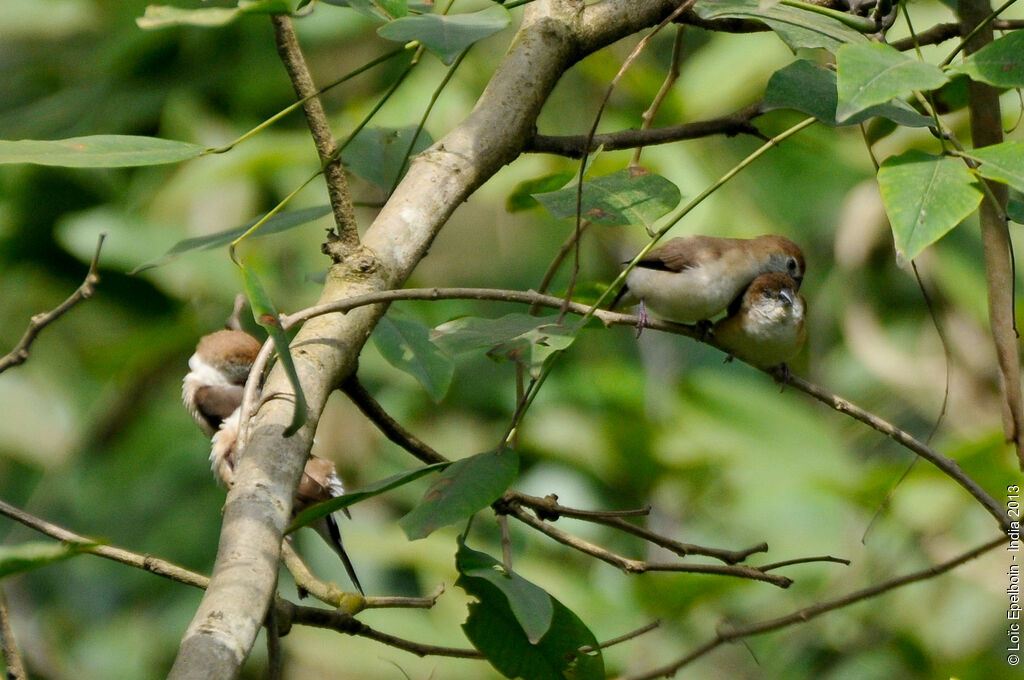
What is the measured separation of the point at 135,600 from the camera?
14.7ft

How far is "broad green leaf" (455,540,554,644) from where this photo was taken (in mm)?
1062

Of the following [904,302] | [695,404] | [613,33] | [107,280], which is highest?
[107,280]

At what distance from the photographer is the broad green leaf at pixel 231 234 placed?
1351 millimetres

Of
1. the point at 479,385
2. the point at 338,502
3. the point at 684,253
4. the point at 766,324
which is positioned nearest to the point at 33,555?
the point at 338,502

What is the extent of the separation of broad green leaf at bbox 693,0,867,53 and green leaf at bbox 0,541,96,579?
0.88m

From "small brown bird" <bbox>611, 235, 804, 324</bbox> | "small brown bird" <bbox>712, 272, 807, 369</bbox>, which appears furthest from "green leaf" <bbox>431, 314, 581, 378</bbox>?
"small brown bird" <bbox>611, 235, 804, 324</bbox>

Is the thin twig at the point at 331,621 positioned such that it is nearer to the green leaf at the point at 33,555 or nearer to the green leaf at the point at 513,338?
the green leaf at the point at 513,338

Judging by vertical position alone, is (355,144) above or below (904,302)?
below

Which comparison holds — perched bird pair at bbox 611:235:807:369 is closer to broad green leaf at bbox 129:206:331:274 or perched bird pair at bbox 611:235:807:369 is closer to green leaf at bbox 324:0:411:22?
broad green leaf at bbox 129:206:331:274

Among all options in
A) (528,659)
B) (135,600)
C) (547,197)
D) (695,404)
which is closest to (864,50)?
(547,197)

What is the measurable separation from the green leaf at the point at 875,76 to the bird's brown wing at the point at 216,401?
1.34m

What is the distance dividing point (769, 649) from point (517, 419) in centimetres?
307

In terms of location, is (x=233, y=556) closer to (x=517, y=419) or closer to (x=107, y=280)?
(x=517, y=419)

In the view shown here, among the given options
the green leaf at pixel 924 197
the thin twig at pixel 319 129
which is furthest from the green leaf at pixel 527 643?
the green leaf at pixel 924 197
